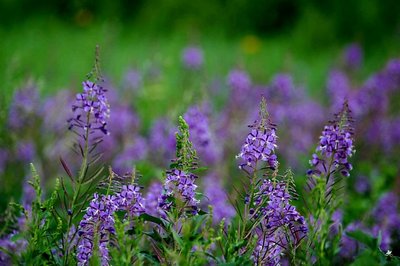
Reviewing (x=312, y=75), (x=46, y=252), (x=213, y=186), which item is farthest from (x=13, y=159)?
(x=312, y=75)

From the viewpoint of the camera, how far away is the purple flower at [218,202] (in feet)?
11.8

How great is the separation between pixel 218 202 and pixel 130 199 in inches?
61.0

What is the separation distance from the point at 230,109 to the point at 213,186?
5.63 feet

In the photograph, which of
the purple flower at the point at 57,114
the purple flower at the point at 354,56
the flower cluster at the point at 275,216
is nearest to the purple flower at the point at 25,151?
the purple flower at the point at 57,114

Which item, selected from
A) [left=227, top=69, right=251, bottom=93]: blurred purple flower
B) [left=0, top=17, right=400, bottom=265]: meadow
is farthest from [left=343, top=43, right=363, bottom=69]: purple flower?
[left=227, top=69, right=251, bottom=93]: blurred purple flower

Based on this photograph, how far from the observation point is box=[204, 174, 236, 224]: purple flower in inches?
141

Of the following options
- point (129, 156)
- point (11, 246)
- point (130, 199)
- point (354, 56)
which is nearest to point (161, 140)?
point (129, 156)

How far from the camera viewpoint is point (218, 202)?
149 inches

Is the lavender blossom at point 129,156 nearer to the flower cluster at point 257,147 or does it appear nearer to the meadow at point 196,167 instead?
the meadow at point 196,167

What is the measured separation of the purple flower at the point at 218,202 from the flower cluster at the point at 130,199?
124 cm

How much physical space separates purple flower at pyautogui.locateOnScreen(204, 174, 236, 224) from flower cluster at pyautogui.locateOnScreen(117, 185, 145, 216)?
1239 mm

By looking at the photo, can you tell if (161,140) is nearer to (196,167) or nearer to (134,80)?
(134,80)

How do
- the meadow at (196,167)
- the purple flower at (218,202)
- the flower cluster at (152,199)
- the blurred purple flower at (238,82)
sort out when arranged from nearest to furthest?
the meadow at (196,167) < the flower cluster at (152,199) < the purple flower at (218,202) < the blurred purple flower at (238,82)

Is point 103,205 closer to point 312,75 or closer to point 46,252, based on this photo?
point 46,252
